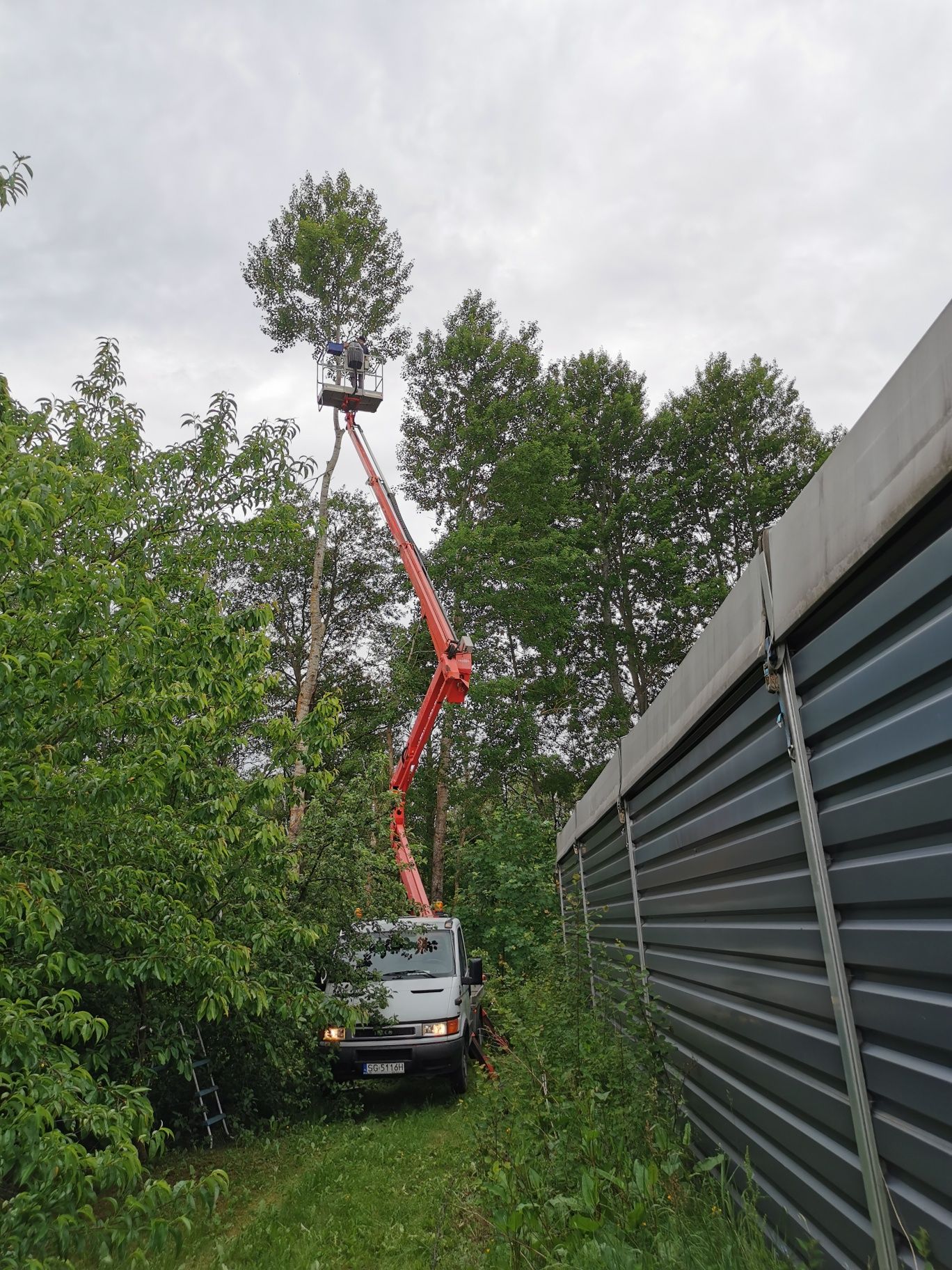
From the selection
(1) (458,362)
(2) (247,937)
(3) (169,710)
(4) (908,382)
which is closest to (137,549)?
(3) (169,710)

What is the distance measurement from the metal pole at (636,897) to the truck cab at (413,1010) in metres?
3.66

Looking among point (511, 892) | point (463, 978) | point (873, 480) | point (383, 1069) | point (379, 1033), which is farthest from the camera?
point (511, 892)

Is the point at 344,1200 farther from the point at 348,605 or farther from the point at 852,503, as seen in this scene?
the point at 348,605

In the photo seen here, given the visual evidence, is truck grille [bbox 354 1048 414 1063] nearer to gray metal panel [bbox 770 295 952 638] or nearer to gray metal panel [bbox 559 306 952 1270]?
gray metal panel [bbox 559 306 952 1270]

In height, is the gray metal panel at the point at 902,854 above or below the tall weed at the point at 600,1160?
above

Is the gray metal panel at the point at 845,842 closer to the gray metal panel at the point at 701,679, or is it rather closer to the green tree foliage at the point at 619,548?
the gray metal panel at the point at 701,679

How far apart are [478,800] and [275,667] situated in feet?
24.8

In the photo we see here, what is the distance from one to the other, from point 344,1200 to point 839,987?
466cm

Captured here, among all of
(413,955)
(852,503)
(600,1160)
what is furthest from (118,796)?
(413,955)

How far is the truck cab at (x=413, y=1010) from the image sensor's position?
8.21m

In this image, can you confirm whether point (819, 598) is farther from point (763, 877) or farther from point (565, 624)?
point (565, 624)

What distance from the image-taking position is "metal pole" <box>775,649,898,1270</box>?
2076mm

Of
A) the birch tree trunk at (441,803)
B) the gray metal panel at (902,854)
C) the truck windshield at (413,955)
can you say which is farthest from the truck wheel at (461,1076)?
the birch tree trunk at (441,803)

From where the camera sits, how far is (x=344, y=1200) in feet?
17.8
